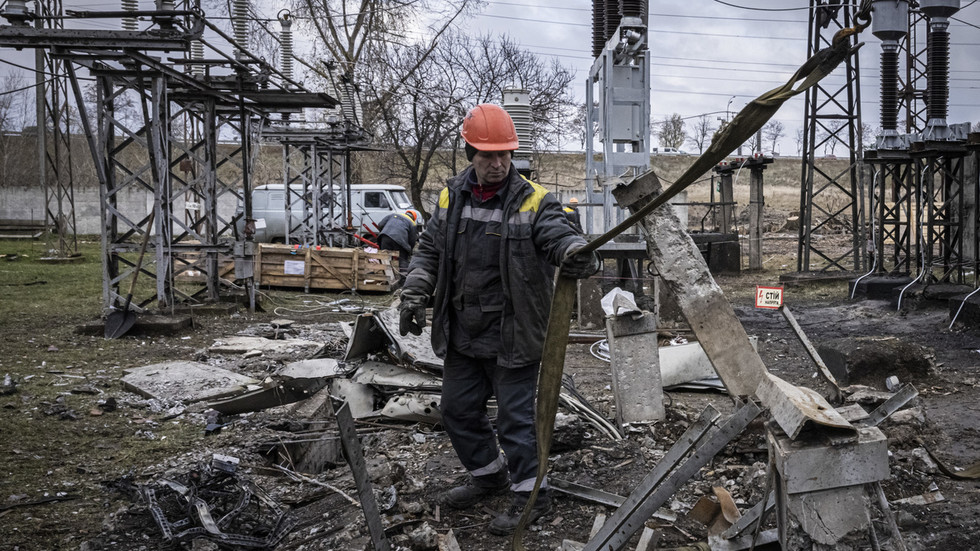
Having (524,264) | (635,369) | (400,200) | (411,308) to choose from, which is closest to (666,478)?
(524,264)

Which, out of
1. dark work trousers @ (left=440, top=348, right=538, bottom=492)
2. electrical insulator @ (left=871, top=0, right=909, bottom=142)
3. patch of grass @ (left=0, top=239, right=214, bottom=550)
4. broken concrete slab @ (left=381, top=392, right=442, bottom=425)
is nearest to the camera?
dark work trousers @ (left=440, top=348, right=538, bottom=492)

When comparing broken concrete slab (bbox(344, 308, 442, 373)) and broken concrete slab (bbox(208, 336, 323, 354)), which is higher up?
broken concrete slab (bbox(344, 308, 442, 373))

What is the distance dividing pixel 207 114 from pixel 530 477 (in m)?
11.4

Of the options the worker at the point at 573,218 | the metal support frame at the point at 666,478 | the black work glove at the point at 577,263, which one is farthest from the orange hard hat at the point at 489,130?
the metal support frame at the point at 666,478

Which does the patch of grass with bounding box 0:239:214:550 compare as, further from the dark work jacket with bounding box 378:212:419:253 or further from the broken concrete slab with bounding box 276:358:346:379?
the dark work jacket with bounding box 378:212:419:253

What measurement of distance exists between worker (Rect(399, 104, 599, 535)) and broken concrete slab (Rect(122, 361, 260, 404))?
3.77 metres

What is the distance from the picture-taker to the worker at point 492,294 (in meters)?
3.74

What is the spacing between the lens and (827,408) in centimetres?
258

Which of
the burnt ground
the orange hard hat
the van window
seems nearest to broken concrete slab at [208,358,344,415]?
the burnt ground

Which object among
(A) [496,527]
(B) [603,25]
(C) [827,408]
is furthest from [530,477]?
(B) [603,25]

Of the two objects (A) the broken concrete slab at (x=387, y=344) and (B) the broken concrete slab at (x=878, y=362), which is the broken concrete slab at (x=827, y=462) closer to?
(A) the broken concrete slab at (x=387, y=344)

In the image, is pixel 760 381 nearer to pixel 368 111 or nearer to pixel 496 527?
pixel 496 527

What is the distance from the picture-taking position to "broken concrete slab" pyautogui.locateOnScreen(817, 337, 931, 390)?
6828mm

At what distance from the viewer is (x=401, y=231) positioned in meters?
14.9
